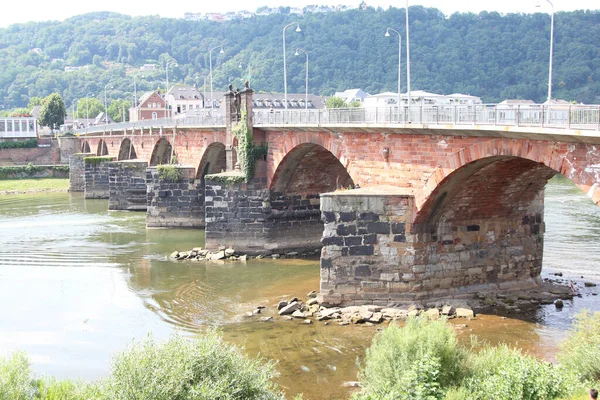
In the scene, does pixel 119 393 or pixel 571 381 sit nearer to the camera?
pixel 119 393

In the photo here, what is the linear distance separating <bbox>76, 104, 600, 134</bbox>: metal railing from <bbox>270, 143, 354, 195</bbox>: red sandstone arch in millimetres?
2286

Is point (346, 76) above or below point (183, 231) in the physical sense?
above

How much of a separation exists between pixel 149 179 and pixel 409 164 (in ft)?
88.9

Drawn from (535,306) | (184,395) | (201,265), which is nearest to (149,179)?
(201,265)

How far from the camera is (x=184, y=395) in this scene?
14.0 metres

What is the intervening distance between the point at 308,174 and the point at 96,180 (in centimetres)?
3825

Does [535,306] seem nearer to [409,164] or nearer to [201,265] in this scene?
[409,164]

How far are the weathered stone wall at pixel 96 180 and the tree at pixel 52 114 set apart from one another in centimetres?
5523

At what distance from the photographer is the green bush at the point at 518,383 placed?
601 inches

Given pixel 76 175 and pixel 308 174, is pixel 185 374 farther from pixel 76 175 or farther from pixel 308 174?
pixel 76 175

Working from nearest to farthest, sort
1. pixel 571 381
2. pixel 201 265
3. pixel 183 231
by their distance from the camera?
pixel 571 381, pixel 201 265, pixel 183 231

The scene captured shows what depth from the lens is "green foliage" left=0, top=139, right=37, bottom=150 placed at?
341 feet

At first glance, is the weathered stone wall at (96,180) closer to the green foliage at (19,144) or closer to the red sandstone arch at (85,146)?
the red sandstone arch at (85,146)

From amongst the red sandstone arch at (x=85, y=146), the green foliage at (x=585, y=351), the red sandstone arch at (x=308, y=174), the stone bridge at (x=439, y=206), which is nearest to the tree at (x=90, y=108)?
the red sandstone arch at (x=85, y=146)
